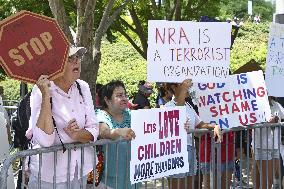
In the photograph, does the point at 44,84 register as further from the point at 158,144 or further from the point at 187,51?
the point at 187,51

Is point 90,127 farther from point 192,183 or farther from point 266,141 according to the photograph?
point 266,141

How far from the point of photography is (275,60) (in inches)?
260

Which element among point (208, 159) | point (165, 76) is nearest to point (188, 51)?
point (165, 76)

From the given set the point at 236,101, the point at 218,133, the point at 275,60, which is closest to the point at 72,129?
the point at 218,133

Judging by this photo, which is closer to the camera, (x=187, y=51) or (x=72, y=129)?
(x=72, y=129)

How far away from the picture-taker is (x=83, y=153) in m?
4.51

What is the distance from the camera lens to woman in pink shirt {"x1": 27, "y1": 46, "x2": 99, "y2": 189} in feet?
13.8

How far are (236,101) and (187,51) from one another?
804 millimetres

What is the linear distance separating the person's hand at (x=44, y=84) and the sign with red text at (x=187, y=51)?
1.32m

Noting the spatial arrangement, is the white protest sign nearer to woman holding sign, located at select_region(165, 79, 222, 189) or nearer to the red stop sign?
woman holding sign, located at select_region(165, 79, 222, 189)

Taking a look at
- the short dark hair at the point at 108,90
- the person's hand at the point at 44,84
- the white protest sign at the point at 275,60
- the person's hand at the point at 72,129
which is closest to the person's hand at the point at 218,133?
the short dark hair at the point at 108,90

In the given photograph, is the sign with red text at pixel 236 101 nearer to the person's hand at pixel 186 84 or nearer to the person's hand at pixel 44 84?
the person's hand at pixel 186 84

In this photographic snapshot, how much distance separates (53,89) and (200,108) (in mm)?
1907

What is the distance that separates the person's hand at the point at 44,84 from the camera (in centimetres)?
400
